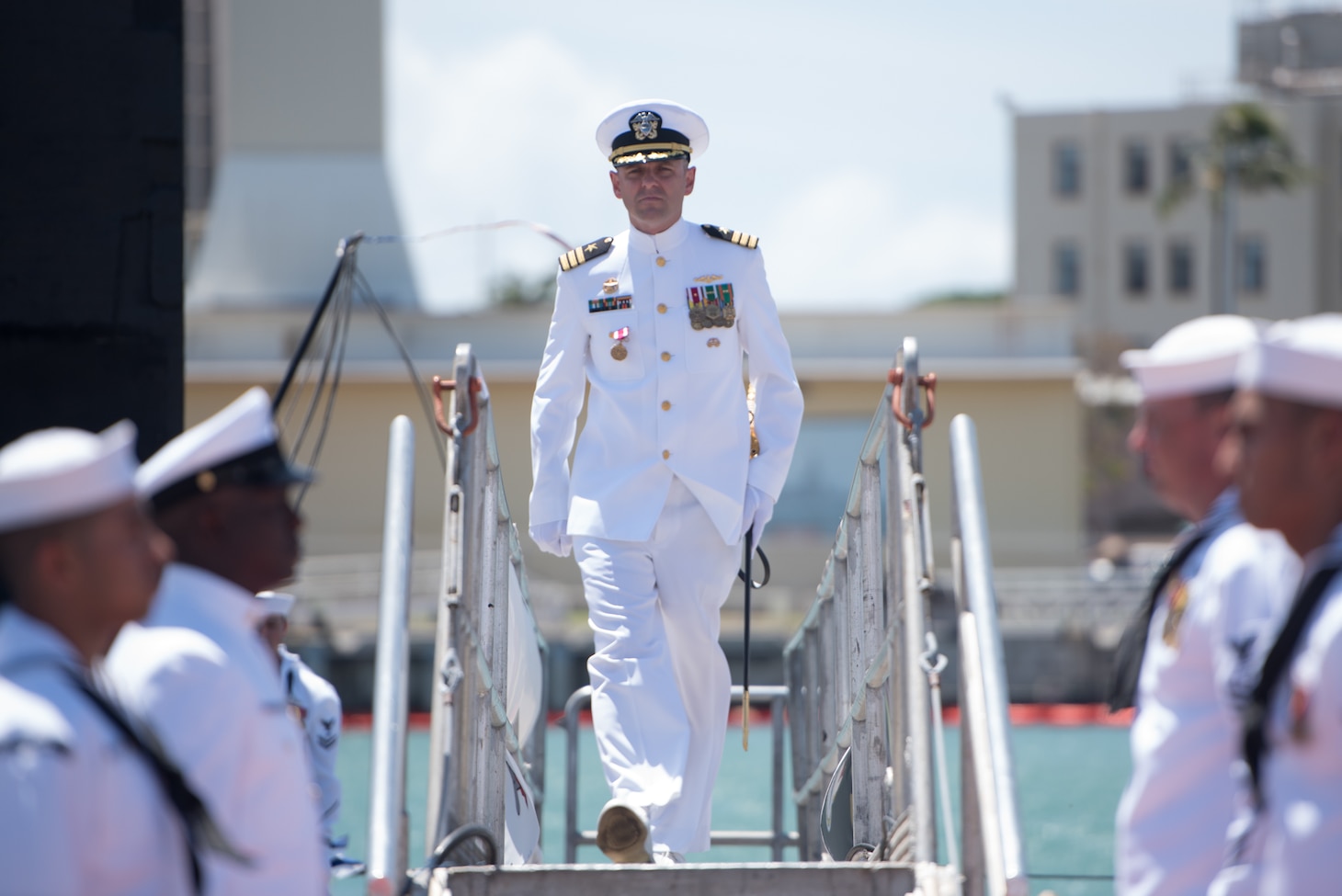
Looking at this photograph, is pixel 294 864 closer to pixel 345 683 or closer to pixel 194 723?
pixel 194 723

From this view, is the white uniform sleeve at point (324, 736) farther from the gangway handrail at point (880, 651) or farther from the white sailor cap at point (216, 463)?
the white sailor cap at point (216, 463)

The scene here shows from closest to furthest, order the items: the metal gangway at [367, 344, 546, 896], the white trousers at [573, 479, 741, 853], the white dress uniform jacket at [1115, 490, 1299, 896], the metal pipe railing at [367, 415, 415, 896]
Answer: the white dress uniform jacket at [1115, 490, 1299, 896] → the metal pipe railing at [367, 415, 415, 896] → the metal gangway at [367, 344, 546, 896] → the white trousers at [573, 479, 741, 853]

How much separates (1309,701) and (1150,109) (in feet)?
211

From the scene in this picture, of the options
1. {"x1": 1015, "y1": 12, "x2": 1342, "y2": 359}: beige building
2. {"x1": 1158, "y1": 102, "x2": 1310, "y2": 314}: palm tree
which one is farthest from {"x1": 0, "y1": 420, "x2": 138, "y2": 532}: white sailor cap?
{"x1": 1015, "y1": 12, "x2": 1342, "y2": 359}: beige building

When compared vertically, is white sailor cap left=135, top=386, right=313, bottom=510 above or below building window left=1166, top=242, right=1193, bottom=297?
below

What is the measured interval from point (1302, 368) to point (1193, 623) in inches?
16.7

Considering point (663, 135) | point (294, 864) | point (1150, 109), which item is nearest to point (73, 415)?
point (663, 135)

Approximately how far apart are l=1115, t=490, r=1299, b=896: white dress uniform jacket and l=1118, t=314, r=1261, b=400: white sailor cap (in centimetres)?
21

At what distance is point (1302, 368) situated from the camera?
8.11 feet

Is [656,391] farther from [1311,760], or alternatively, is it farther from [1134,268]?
[1134,268]

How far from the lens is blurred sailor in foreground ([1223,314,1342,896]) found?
2.40m

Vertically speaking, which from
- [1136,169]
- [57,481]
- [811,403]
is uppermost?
[1136,169]

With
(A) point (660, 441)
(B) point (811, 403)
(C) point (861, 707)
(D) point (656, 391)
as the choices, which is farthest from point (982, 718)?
(B) point (811, 403)

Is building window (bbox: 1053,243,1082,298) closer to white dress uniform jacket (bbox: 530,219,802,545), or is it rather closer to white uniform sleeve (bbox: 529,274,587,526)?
white dress uniform jacket (bbox: 530,219,802,545)
